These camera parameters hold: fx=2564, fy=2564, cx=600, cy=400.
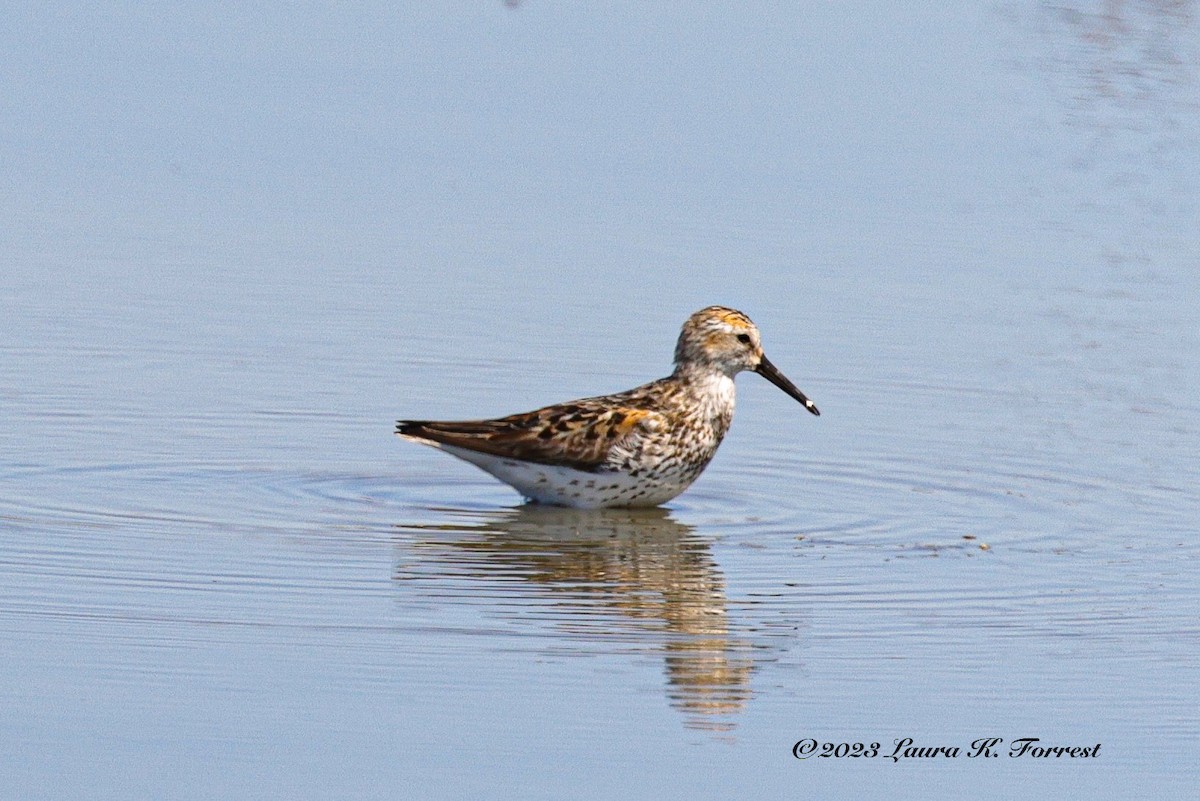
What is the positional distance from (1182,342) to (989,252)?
6.23 ft

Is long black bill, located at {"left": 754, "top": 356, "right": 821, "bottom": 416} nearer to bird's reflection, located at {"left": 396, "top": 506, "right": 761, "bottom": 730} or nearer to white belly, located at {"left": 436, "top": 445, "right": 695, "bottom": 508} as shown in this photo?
white belly, located at {"left": 436, "top": 445, "right": 695, "bottom": 508}

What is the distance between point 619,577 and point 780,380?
2.44 m

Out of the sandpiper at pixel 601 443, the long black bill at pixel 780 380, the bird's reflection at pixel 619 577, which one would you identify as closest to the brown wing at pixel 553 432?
the sandpiper at pixel 601 443

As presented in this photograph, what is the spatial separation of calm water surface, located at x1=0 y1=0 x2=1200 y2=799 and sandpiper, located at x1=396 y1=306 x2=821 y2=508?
0.67 feet

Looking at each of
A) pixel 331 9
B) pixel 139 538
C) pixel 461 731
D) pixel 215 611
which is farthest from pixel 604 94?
pixel 461 731

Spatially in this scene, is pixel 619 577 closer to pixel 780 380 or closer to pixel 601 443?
pixel 601 443

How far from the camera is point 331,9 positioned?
20.7 meters

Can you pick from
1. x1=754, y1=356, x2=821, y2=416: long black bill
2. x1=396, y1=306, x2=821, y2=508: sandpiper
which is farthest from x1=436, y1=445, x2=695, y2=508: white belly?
x1=754, y1=356, x2=821, y2=416: long black bill

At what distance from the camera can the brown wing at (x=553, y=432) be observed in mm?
11336

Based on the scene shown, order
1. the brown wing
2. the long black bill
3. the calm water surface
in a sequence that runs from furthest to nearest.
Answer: the long black bill → the brown wing → the calm water surface

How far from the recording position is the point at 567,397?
1266 cm

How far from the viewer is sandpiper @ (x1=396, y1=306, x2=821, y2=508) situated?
447 inches

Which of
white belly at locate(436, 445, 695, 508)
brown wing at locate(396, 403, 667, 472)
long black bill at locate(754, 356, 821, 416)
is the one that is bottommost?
white belly at locate(436, 445, 695, 508)

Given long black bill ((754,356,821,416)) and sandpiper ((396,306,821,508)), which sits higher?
long black bill ((754,356,821,416))
